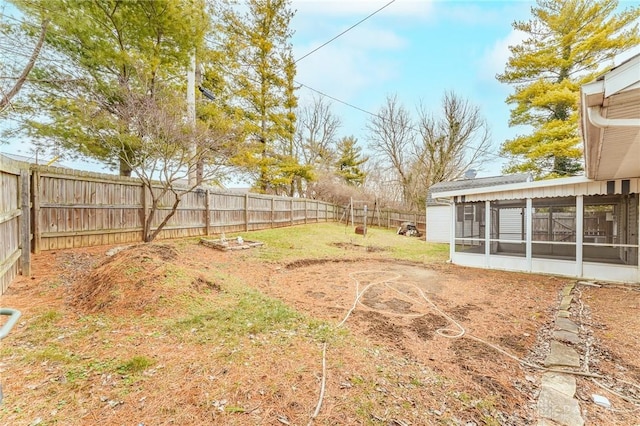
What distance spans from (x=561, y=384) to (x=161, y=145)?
8.21 metres

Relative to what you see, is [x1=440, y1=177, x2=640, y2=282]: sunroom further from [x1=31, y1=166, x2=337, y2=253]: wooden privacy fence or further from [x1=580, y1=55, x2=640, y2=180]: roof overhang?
[x1=31, y1=166, x2=337, y2=253]: wooden privacy fence

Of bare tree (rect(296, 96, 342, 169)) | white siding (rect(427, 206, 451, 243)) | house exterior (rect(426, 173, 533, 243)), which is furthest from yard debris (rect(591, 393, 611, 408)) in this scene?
bare tree (rect(296, 96, 342, 169))

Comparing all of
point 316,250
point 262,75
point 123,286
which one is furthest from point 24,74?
point 262,75

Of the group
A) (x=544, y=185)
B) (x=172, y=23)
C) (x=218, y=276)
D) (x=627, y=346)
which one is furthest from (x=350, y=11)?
(x=627, y=346)

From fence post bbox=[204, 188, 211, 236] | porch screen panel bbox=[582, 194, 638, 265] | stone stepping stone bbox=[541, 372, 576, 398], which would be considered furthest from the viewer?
fence post bbox=[204, 188, 211, 236]

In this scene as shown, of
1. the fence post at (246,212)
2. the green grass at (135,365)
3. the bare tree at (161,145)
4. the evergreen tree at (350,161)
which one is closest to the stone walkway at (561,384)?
the green grass at (135,365)

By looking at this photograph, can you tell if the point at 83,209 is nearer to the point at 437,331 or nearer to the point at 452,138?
the point at 437,331

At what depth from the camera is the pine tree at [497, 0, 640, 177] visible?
35.8 feet

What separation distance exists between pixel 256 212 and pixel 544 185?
395 inches

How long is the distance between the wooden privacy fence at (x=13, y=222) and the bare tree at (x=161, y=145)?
2.39 metres

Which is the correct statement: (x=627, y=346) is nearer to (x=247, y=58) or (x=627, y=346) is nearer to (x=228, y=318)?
(x=228, y=318)

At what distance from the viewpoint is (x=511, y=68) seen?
42.1 ft

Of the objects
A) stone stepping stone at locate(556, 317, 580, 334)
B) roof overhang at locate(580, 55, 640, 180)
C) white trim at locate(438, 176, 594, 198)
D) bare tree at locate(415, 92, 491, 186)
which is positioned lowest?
stone stepping stone at locate(556, 317, 580, 334)

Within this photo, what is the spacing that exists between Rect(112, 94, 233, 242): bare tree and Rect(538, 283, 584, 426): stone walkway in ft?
25.0
